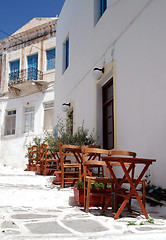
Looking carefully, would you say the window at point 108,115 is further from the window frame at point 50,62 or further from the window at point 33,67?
the window at point 33,67

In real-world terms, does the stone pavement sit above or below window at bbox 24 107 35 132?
below

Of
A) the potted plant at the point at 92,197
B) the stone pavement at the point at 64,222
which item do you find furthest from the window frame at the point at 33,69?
the potted plant at the point at 92,197

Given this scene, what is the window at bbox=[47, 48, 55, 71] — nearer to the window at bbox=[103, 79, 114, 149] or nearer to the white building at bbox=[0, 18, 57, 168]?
the white building at bbox=[0, 18, 57, 168]

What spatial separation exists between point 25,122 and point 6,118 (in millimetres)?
1478

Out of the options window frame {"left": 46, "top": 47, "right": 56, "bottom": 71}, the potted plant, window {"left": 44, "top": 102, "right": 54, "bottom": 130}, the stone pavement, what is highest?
window frame {"left": 46, "top": 47, "right": 56, "bottom": 71}

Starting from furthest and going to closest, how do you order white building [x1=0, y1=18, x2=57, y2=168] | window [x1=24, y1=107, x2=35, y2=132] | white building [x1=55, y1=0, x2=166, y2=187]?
window [x1=24, y1=107, x2=35, y2=132] < white building [x1=0, y1=18, x2=57, y2=168] < white building [x1=55, y1=0, x2=166, y2=187]

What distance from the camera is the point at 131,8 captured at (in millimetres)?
5414

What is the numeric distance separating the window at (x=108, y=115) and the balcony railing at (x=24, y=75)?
936cm

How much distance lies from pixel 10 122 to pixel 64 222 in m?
14.3

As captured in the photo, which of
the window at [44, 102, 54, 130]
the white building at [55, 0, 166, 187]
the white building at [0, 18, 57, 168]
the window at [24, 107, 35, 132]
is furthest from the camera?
the window at [24, 107, 35, 132]

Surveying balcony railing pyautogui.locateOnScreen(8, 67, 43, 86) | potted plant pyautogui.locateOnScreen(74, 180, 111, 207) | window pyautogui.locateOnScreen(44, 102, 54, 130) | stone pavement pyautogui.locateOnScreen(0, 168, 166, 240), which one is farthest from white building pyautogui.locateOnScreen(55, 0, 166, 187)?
balcony railing pyautogui.locateOnScreen(8, 67, 43, 86)

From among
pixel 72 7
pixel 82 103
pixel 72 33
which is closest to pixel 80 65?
pixel 82 103

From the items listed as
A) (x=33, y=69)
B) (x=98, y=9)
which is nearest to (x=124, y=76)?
(x=98, y=9)

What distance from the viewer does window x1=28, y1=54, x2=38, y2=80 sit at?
52.1ft
